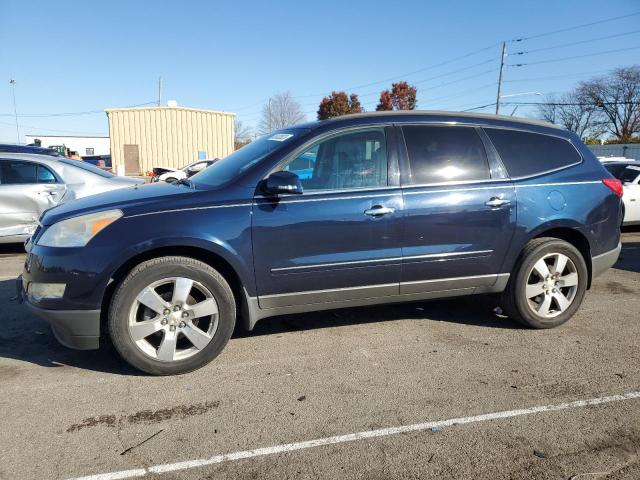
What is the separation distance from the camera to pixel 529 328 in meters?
4.28

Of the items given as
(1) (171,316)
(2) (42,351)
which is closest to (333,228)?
(1) (171,316)

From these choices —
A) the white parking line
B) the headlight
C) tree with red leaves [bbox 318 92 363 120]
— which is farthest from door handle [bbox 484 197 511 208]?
tree with red leaves [bbox 318 92 363 120]

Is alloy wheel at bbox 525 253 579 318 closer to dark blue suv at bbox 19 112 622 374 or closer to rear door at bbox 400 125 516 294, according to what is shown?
dark blue suv at bbox 19 112 622 374

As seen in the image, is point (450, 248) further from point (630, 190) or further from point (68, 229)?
point (630, 190)

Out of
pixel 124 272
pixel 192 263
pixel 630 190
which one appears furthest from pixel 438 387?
pixel 630 190

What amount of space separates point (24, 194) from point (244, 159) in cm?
467

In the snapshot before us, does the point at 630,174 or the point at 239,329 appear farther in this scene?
the point at 630,174

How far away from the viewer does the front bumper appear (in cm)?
320

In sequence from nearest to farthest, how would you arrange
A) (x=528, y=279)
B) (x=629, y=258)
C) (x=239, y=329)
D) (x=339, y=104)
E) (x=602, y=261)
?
(x=528, y=279) < (x=239, y=329) < (x=602, y=261) < (x=629, y=258) < (x=339, y=104)

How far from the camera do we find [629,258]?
7.20 m

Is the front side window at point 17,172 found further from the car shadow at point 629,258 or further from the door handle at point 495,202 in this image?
the car shadow at point 629,258

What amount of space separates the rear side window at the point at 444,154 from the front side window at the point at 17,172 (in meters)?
5.85

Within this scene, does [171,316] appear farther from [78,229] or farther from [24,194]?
[24,194]

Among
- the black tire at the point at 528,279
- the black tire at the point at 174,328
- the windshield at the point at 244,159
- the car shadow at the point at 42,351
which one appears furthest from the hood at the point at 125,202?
the black tire at the point at 528,279
